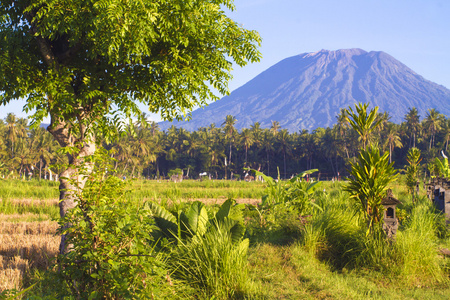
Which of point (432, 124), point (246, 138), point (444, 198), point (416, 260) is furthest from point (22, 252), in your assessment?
point (432, 124)

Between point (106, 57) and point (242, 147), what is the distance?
91.0 m

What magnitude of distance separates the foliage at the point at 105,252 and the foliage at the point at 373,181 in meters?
4.92

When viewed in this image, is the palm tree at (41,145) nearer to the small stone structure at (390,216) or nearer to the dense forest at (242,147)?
the dense forest at (242,147)

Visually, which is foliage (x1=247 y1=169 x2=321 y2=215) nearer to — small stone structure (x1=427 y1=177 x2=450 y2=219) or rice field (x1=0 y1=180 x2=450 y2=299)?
rice field (x1=0 y1=180 x2=450 y2=299)

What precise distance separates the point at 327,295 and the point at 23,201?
15033 millimetres

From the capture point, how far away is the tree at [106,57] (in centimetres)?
573

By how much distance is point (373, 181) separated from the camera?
7.37m

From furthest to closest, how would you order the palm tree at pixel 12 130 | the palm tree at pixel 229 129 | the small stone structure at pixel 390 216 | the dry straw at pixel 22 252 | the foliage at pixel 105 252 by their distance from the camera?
1. the palm tree at pixel 229 129
2. the palm tree at pixel 12 130
3. the small stone structure at pixel 390 216
4. the dry straw at pixel 22 252
5. the foliage at pixel 105 252

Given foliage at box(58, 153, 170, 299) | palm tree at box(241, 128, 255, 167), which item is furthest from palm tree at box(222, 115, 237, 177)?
foliage at box(58, 153, 170, 299)

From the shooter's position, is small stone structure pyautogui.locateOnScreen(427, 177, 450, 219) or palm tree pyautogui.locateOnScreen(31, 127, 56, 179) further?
palm tree pyautogui.locateOnScreen(31, 127, 56, 179)

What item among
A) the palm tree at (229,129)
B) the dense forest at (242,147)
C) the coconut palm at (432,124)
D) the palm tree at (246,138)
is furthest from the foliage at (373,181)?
the palm tree at (229,129)

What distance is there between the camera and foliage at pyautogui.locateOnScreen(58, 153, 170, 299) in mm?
3803

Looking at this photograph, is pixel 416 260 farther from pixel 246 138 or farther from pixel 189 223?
pixel 246 138

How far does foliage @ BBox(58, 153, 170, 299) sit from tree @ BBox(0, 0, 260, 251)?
53.5 inches
